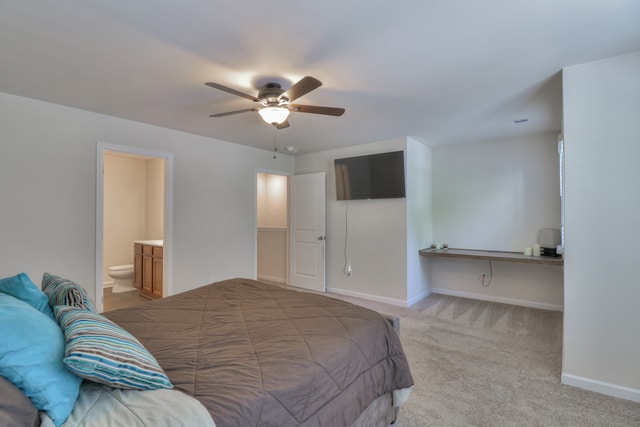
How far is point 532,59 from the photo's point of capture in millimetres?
2256

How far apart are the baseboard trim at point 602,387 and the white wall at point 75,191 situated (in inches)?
159

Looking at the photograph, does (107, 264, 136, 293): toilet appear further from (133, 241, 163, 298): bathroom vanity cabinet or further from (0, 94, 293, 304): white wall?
(0, 94, 293, 304): white wall

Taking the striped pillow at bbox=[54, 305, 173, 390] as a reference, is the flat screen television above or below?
above

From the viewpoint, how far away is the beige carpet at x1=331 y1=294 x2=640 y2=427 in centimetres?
204

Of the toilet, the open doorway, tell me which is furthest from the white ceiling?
the open doorway

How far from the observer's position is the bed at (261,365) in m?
Answer: 1.04

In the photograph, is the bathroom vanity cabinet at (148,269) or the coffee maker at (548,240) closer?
the coffee maker at (548,240)

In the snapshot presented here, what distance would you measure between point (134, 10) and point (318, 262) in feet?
13.8

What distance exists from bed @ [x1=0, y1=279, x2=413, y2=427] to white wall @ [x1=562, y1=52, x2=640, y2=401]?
60.7 inches

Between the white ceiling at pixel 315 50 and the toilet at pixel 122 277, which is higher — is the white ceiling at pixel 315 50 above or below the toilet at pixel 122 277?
above

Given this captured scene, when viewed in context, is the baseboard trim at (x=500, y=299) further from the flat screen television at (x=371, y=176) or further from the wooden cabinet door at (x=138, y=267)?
the wooden cabinet door at (x=138, y=267)

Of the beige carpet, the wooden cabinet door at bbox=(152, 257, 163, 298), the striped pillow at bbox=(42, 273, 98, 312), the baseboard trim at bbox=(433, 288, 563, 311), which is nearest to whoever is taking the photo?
the striped pillow at bbox=(42, 273, 98, 312)

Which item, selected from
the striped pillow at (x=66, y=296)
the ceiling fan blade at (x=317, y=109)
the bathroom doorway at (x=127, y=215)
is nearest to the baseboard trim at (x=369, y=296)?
the bathroom doorway at (x=127, y=215)

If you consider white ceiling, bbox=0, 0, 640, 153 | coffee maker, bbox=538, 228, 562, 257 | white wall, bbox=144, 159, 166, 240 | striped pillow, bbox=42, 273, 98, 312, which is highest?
white ceiling, bbox=0, 0, 640, 153
